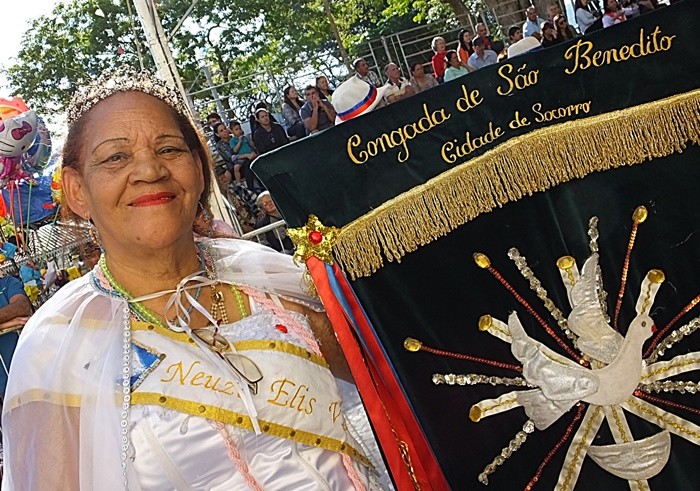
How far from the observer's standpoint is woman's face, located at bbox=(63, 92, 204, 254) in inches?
71.1

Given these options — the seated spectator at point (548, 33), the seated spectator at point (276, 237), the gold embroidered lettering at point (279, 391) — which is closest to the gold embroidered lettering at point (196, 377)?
the gold embroidered lettering at point (279, 391)

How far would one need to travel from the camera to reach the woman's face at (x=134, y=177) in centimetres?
180

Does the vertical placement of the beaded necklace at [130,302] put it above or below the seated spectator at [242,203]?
below

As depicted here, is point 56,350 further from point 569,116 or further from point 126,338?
point 569,116

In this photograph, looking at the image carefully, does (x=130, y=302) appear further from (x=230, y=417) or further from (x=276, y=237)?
(x=276, y=237)

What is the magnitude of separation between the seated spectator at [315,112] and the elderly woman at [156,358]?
22.9ft

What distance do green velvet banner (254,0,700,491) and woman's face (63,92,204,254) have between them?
307 mm

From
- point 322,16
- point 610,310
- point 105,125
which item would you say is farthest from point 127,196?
point 322,16

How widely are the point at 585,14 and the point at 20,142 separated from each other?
8737mm

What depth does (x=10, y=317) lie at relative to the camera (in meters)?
5.28

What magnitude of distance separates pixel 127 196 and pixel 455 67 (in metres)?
9.24

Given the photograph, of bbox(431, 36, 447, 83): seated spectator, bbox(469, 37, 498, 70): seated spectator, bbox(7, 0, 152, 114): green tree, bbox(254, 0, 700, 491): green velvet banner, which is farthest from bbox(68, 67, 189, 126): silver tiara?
bbox(7, 0, 152, 114): green tree

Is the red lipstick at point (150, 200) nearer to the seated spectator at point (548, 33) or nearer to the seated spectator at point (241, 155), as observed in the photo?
the seated spectator at point (241, 155)

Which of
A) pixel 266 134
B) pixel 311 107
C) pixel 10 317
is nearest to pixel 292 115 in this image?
pixel 311 107
